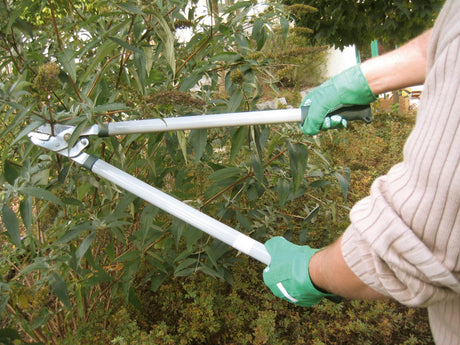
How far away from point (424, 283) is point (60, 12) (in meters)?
1.69

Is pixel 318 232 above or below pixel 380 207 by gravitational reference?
below

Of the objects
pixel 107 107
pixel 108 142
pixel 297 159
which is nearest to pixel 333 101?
pixel 297 159

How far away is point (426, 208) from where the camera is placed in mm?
561

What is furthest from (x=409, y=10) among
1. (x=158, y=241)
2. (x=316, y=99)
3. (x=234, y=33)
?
(x=158, y=241)

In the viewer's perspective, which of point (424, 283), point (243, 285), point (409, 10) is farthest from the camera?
point (409, 10)

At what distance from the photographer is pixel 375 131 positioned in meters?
3.90

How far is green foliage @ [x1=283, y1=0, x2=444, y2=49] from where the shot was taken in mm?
2660

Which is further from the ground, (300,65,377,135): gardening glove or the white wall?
(300,65,377,135): gardening glove

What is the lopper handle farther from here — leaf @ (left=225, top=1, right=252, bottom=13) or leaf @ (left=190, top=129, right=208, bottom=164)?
A: leaf @ (left=225, top=1, right=252, bottom=13)

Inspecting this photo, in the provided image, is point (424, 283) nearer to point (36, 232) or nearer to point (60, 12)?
point (36, 232)

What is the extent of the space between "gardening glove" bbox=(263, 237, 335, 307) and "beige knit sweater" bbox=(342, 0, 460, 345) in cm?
21

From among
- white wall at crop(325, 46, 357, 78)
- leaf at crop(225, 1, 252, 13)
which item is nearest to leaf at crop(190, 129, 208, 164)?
leaf at crop(225, 1, 252, 13)

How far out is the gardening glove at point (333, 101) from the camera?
96cm

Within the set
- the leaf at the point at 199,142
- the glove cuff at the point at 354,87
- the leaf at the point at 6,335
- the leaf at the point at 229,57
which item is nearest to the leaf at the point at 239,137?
the leaf at the point at 199,142
